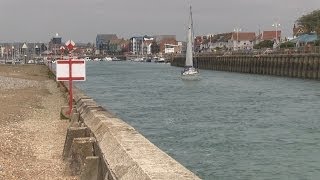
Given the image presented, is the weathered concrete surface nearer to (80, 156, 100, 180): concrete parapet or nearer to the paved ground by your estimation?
(80, 156, 100, 180): concrete parapet

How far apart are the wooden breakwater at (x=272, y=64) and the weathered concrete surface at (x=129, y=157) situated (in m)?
56.8

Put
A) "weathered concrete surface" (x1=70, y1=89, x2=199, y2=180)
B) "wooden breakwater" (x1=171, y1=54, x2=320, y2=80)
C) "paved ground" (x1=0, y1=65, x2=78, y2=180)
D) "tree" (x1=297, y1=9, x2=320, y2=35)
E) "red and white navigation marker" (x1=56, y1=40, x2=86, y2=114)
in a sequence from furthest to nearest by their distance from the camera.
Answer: "tree" (x1=297, y1=9, x2=320, y2=35)
"wooden breakwater" (x1=171, y1=54, x2=320, y2=80)
"red and white navigation marker" (x1=56, y1=40, x2=86, y2=114)
"paved ground" (x1=0, y1=65, x2=78, y2=180)
"weathered concrete surface" (x1=70, y1=89, x2=199, y2=180)

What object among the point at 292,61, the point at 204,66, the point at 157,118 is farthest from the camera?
the point at 204,66

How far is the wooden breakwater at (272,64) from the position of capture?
65500 mm

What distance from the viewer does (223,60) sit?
369 feet

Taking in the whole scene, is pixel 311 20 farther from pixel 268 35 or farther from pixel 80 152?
pixel 80 152

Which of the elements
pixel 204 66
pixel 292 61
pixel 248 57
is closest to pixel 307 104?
pixel 292 61

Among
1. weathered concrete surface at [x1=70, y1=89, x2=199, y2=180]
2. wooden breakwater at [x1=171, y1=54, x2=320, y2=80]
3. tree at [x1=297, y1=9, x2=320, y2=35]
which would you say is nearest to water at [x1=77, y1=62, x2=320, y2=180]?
weathered concrete surface at [x1=70, y1=89, x2=199, y2=180]

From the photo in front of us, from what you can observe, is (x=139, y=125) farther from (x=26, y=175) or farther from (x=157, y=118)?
(x=26, y=175)

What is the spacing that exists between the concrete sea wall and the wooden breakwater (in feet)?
182

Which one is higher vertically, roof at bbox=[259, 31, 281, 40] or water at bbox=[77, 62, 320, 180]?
roof at bbox=[259, 31, 281, 40]

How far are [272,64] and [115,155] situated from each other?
7629cm

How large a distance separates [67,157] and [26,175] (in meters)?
1.47

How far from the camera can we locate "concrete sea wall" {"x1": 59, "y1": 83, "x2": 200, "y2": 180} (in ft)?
20.2
